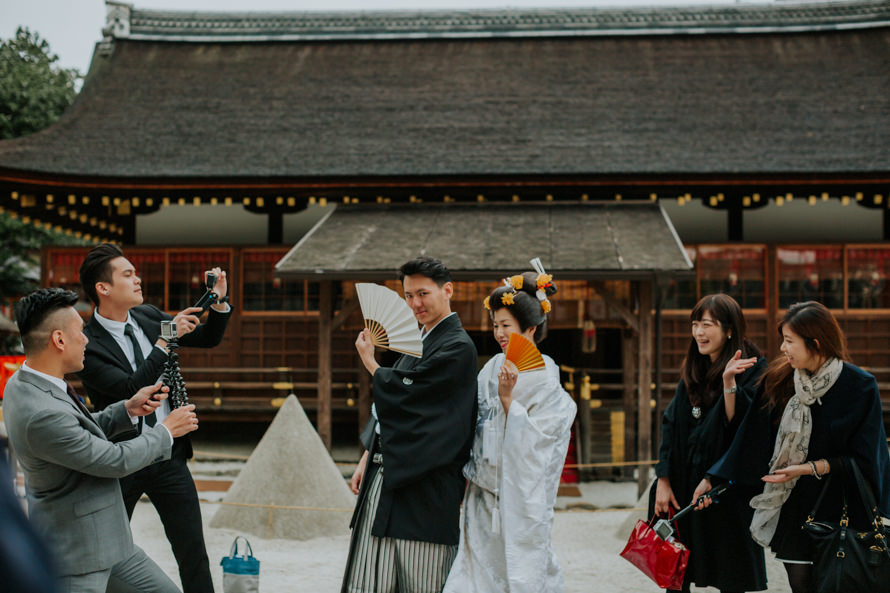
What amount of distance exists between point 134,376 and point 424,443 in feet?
3.96

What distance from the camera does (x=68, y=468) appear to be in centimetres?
236

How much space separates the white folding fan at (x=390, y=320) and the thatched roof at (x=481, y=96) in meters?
5.80

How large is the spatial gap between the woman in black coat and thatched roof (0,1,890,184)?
535 centimetres

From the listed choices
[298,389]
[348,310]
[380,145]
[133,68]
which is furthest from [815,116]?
[133,68]

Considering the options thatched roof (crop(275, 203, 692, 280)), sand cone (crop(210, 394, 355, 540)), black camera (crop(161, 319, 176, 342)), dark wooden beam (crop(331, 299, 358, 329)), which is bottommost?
sand cone (crop(210, 394, 355, 540))

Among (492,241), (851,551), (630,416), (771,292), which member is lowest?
(630,416)

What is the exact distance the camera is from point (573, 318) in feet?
30.8

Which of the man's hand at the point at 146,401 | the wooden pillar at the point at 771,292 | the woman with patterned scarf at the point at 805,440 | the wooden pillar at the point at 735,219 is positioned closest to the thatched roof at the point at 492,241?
the wooden pillar at the point at 735,219

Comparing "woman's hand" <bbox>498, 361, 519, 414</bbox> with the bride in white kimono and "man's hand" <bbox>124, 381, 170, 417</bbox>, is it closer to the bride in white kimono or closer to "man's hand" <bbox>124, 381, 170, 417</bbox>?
the bride in white kimono

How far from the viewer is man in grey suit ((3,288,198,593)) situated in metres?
2.28

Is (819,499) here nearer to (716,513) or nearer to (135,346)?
(716,513)

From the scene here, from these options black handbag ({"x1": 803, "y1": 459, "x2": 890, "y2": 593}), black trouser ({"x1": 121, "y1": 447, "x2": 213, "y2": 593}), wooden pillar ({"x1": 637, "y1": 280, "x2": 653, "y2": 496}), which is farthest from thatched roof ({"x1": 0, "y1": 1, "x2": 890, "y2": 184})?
black trouser ({"x1": 121, "y1": 447, "x2": 213, "y2": 593})

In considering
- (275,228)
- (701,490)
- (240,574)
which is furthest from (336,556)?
(275,228)

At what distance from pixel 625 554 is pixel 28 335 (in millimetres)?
2466
